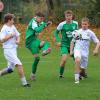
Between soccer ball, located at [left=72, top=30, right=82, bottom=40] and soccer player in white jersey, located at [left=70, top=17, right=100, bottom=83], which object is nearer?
soccer player in white jersey, located at [left=70, top=17, right=100, bottom=83]

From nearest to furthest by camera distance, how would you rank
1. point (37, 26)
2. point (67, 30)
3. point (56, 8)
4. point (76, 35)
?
point (76, 35) < point (37, 26) < point (67, 30) < point (56, 8)

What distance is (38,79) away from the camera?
16062mm

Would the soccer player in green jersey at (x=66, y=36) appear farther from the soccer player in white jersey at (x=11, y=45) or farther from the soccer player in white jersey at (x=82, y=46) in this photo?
the soccer player in white jersey at (x=11, y=45)

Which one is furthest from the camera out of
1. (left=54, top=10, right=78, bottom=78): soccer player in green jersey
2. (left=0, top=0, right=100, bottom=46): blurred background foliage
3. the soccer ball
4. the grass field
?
(left=0, top=0, right=100, bottom=46): blurred background foliage

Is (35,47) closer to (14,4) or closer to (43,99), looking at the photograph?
(43,99)

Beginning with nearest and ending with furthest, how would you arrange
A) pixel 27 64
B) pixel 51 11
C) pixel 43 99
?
pixel 43 99 < pixel 27 64 < pixel 51 11

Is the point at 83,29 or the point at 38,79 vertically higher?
the point at 83,29

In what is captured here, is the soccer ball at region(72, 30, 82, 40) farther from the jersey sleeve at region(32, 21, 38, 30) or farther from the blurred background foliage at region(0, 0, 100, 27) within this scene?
the blurred background foliage at region(0, 0, 100, 27)

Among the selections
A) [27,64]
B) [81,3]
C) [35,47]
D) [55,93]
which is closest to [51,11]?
[81,3]

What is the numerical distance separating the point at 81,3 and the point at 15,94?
3544 centimetres

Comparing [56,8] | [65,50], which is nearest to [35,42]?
[65,50]

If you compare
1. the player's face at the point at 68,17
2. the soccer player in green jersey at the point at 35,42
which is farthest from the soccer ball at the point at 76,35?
the soccer player in green jersey at the point at 35,42

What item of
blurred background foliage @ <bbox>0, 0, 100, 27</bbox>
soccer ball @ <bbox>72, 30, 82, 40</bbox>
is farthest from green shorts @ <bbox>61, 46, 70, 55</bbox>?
blurred background foliage @ <bbox>0, 0, 100, 27</bbox>

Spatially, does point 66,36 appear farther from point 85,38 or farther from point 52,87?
point 52,87
